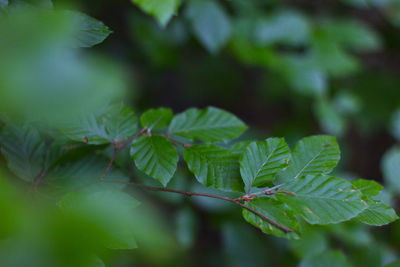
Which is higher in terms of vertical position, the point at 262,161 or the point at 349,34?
the point at 349,34

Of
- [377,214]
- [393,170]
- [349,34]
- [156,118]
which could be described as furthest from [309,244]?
[349,34]

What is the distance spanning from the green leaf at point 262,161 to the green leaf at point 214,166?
0.09 ft

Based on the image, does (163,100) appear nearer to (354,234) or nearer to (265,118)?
(265,118)

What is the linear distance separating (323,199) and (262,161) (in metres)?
0.11

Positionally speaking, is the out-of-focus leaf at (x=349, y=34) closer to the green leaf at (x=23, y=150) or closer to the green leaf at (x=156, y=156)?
the green leaf at (x=156, y=156)

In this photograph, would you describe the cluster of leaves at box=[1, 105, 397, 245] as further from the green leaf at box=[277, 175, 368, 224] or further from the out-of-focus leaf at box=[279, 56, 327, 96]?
the out-of-focus leaf at box=[279, 56, 327, 96]

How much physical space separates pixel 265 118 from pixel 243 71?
43cm

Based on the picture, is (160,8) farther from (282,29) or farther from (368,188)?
(282,29)

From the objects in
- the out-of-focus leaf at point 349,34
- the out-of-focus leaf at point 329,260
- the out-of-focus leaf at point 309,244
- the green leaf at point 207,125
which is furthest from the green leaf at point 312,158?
the out-of-focus leaf at point 349,34

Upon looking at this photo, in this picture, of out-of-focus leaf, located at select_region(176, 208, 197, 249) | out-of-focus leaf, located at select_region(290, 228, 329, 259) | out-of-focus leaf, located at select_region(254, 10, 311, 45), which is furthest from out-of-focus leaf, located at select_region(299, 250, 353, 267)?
out-of-focus leaf, located at select_region(254, 10, 311, 45)

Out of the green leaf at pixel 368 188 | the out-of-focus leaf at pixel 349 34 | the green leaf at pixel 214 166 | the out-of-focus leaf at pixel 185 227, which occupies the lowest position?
the out-of-focus leaf at pixel 185 227

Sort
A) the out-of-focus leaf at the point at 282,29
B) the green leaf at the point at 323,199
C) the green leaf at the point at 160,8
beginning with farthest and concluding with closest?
the out-of-focus leaf at the point at 282,29 < the green leaf at the point at 160,8 < the green leaf at the point at 323,199

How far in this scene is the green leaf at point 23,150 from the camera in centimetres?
72

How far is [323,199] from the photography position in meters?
0.61
